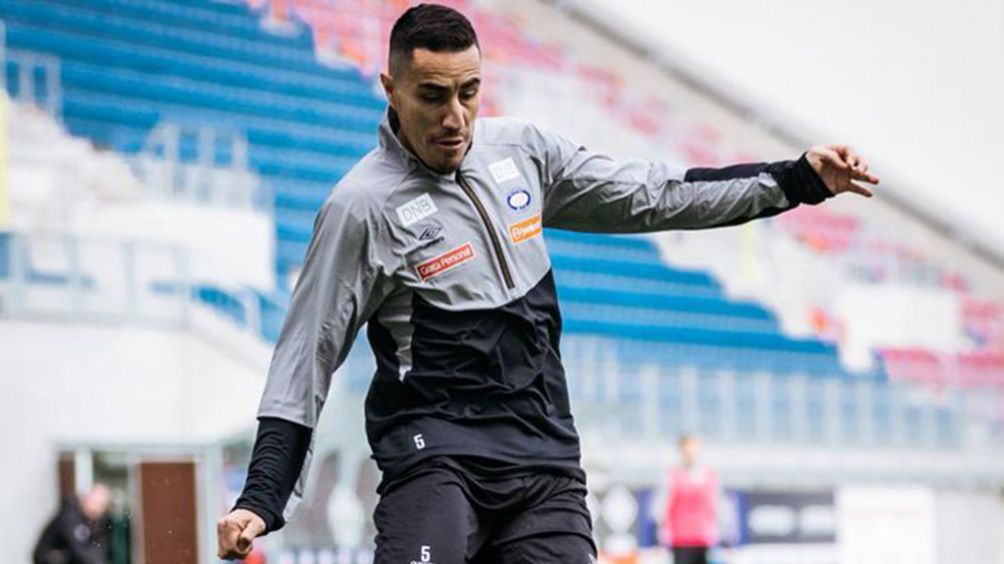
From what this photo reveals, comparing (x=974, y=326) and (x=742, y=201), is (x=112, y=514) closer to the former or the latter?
(x=742, y=201)

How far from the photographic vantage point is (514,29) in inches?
714

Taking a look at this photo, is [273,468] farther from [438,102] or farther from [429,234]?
[438,102]

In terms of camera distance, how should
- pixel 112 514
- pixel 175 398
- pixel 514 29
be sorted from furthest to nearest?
pixel 514 29 → pixel 175 398 → pixel 112 514

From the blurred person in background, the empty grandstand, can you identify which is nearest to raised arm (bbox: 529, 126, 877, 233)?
the empty grandstand

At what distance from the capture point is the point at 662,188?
357 cm

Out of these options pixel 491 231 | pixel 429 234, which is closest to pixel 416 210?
pixel 429 234

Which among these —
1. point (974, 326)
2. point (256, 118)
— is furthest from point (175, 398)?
point (974, 326)

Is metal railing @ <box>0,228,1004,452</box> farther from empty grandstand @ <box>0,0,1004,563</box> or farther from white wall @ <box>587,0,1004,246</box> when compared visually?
white wall @ <box>587,0,1004,246</box>

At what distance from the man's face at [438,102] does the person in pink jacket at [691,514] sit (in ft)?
29.5

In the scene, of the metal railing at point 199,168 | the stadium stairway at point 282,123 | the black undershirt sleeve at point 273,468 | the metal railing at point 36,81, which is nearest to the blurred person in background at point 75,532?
the stadium stairway at point 282,123

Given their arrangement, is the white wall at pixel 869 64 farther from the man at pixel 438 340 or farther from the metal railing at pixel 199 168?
the man at pixel 438 340

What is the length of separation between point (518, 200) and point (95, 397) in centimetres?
764

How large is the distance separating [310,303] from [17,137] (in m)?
8.34

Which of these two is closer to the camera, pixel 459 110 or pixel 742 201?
pixel 459 110
